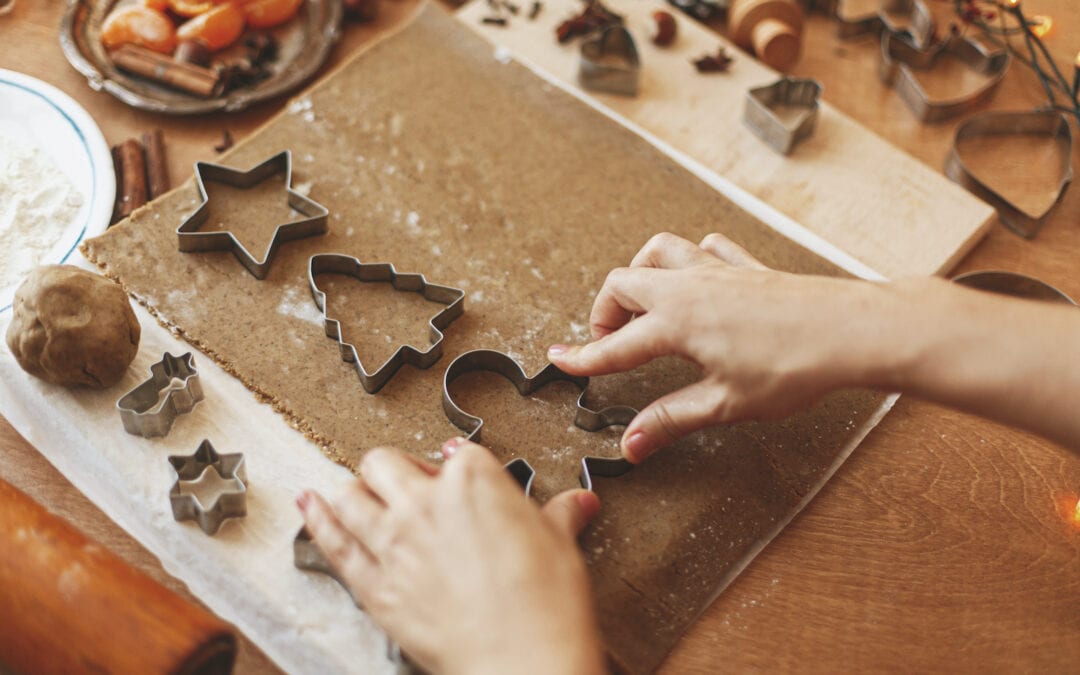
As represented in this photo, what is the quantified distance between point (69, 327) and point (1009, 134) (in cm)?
196

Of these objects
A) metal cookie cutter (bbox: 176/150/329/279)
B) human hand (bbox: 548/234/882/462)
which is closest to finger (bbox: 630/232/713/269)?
human hand (bbox: 548/234/882/462)

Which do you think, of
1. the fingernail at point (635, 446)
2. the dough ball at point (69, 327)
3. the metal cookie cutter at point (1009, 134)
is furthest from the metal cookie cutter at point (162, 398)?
the metal cookie cutter at point (1009, 134)

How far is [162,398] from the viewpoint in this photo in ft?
4.68

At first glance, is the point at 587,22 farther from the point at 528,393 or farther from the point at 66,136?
the point at 66,136

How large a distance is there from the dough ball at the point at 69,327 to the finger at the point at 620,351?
66cm

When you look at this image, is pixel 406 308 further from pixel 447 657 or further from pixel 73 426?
pixel 447 657

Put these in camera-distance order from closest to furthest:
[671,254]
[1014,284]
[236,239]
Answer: [671,254] → [236,239] → [1014,284]

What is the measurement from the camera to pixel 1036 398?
110 cm

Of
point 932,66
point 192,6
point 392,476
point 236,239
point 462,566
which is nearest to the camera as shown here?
point 462,566

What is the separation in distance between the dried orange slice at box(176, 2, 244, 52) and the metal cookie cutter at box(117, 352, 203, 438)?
0.90 meters

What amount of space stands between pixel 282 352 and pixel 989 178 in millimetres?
1526

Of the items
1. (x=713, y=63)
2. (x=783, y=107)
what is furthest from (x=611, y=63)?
(x=783, y=107)

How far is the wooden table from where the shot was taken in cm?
128

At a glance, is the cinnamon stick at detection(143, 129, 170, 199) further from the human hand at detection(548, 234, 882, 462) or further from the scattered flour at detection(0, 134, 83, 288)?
the human hand at detection(548, 234, 882, 462)
